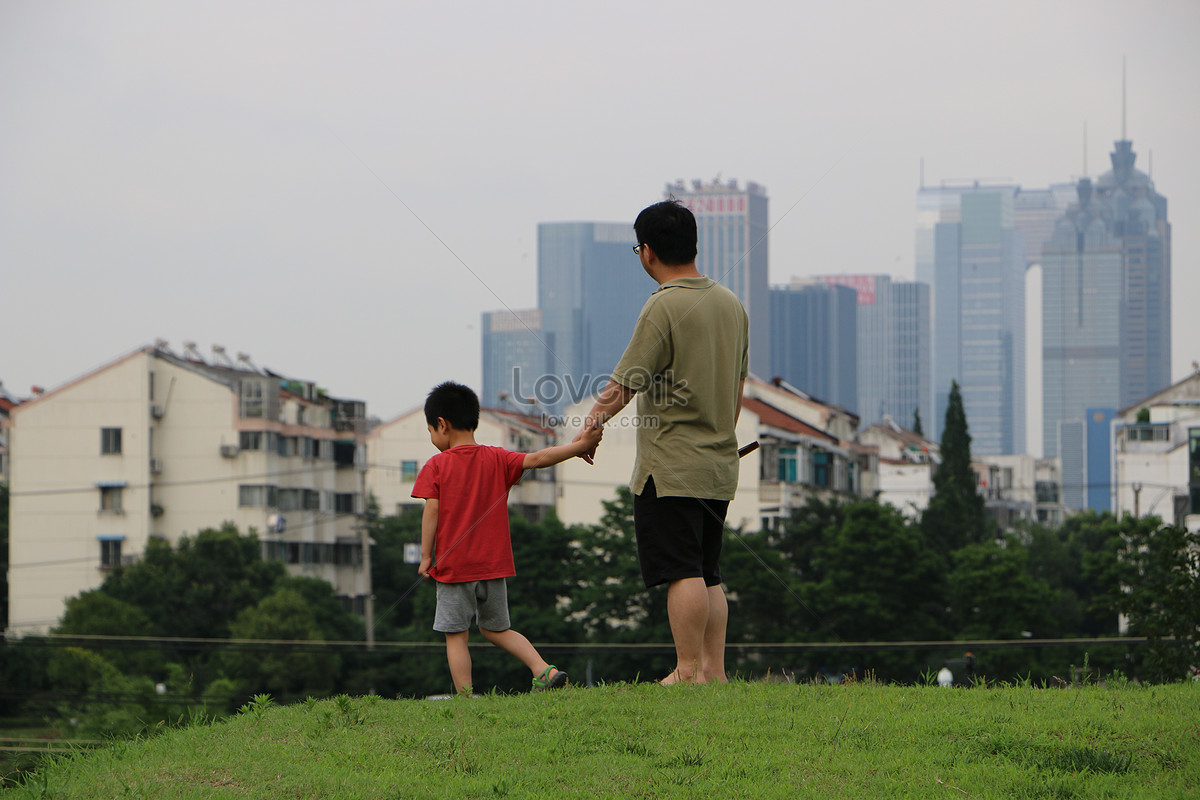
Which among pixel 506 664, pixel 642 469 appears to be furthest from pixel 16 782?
pixel 506 664

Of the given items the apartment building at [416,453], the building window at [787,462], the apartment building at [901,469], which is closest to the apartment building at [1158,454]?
the apartment building at [901,469]

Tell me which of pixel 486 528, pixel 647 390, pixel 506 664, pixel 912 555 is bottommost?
pixel 506 664

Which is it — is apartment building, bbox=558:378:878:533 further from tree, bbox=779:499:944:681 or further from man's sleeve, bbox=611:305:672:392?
man's sleeve, bbox=611:305:672:392

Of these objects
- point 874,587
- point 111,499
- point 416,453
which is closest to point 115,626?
point 111,499

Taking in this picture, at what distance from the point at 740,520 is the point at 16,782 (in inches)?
Result: 2190

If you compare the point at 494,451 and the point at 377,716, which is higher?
the point at 494,451

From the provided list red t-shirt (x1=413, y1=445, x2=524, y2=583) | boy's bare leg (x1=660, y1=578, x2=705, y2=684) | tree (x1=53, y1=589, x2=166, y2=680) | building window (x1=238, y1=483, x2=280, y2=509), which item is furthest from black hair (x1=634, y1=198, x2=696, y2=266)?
building window (x1=238, y1=483, x2=280, y2=509)

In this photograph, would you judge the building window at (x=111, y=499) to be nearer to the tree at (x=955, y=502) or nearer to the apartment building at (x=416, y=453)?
the apartment building at (x=416, y=453)

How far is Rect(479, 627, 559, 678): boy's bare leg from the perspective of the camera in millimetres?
6186

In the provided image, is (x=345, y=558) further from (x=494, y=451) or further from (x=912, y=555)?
(x=494, y=451)

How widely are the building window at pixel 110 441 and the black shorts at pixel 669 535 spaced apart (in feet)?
197

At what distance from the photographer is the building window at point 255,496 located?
209 feet

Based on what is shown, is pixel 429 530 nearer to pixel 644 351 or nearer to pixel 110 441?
pixel 644 351

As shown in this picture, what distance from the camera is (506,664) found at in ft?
145
